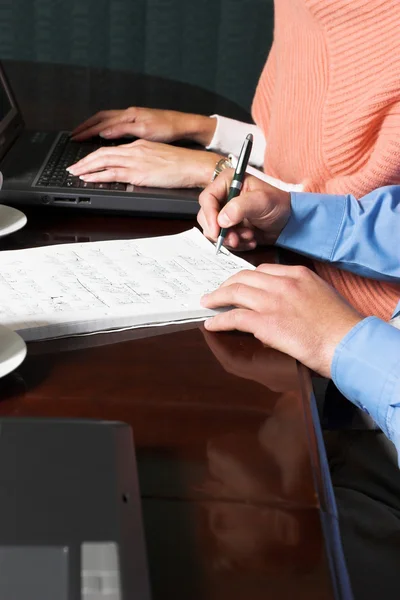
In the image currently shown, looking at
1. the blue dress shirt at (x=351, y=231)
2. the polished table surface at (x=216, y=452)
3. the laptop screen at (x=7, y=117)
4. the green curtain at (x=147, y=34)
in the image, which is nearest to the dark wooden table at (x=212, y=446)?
the polished table surface at (x=216, y=452)

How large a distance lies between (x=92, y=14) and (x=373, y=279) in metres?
1.94

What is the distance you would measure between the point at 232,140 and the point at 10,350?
3.13 ft

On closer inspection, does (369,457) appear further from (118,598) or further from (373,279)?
(118,598)

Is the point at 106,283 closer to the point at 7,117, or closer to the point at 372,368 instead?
the point at 372,368

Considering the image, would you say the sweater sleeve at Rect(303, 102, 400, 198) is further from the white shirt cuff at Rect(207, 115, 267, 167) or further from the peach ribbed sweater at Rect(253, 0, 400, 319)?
the white shirt cuff at Rect(207, 115, 267, 167)

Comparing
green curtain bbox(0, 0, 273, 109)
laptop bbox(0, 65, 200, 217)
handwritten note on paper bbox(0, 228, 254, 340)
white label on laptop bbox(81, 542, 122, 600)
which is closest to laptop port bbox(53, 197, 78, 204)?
laptop bbox(0, 65, 200, 217)

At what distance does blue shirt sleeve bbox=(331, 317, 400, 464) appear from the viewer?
0.74 metres

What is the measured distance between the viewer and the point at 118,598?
37 cm

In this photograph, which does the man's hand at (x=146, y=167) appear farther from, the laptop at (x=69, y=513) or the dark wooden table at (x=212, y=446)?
the laptop at (x=69, y=513)

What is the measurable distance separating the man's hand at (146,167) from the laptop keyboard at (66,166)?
14 mm

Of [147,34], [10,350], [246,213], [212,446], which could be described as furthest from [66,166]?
[147,34]

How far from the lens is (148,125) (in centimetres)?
144

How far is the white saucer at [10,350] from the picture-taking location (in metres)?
0.61

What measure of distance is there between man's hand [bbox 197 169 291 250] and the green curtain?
6.11 feet
